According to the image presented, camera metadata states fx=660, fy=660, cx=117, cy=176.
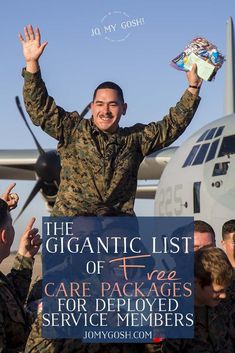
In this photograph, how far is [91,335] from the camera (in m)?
3.36

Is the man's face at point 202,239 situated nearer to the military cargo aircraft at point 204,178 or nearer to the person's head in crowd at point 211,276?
the person's head in crowd at point 211,276

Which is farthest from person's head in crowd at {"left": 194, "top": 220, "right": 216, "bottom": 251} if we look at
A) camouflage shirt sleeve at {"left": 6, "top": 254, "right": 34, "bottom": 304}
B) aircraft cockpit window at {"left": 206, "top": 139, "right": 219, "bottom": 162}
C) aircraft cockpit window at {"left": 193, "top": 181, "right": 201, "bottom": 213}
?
aircraft cockpit window at {"left": 206, "top": 139, "right": 219, "bottom": 162}

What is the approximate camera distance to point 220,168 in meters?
9.48

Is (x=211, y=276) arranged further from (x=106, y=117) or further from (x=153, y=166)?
(x=153, y=166)

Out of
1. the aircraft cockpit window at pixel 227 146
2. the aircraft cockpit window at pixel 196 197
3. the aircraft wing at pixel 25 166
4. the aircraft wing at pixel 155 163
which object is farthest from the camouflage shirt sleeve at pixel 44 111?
the aircraft wing at pixel 25 166

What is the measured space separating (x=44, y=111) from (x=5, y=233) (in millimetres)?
1002

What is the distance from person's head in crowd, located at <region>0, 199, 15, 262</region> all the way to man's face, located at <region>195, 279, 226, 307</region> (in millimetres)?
1056

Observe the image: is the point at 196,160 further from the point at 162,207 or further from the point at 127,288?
the point at 127,288

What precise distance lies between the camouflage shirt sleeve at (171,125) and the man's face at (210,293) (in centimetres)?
95

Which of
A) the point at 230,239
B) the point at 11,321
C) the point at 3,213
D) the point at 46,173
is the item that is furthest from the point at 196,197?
the point at 46,173

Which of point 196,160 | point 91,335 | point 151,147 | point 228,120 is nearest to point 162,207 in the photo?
point 196,160

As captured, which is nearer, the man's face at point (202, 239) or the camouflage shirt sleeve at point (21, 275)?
the camouflage shirt sleeve at point (21, 275)

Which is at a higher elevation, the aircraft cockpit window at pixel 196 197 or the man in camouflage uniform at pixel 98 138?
the aircraft cockpit window at pixel 196 197

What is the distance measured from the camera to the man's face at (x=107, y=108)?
154 inches
